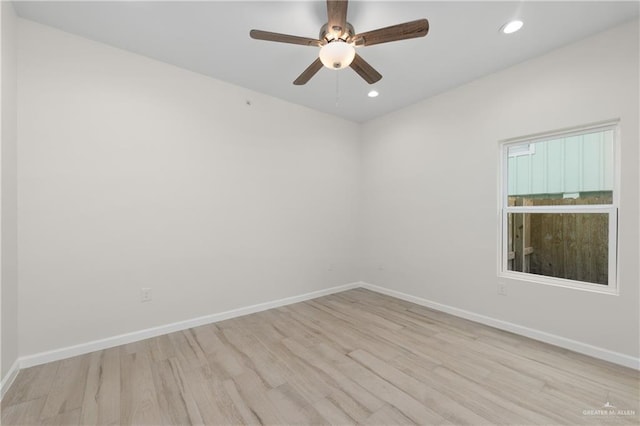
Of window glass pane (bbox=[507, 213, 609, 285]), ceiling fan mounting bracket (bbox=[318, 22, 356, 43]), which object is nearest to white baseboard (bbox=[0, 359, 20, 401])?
ceiling fan mounting bracket (bbox=[318, 22, 356, 43])

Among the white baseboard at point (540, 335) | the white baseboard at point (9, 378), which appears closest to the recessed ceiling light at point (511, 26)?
the white baseboard at point (540, 335)

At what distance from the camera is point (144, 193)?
8.57 ft

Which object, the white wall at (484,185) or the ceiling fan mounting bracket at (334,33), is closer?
the ceiling fan mounting bracket at (334,33)

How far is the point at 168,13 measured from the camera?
205 centimetres

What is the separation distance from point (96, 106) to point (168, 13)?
42.3 inches

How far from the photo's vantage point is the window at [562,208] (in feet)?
7.61

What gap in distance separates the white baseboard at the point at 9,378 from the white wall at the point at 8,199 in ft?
0.09

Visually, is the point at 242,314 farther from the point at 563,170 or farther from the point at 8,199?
the point at 563,170

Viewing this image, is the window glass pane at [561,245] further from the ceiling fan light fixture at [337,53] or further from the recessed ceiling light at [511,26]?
the ceiling fan light fixture at [337,53]

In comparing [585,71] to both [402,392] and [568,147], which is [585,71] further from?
[402,392]

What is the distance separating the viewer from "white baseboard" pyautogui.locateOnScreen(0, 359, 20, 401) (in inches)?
70.2

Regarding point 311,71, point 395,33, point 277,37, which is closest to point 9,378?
point 277,37

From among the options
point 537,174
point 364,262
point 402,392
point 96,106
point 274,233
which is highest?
point 96,106

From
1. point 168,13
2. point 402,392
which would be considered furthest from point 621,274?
point 168,13
